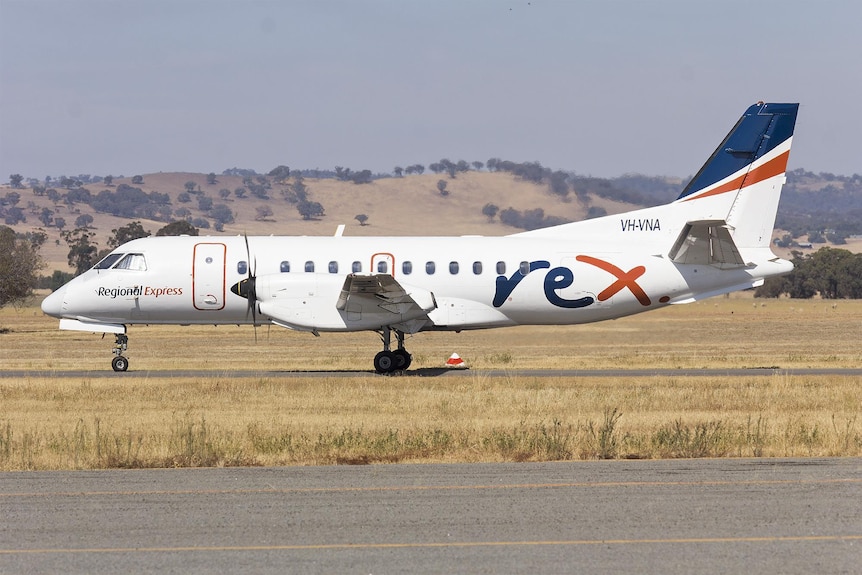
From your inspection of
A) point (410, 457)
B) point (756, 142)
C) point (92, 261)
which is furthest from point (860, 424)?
point (92, 261)

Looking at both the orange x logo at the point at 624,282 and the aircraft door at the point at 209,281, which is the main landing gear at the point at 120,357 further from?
the orange x logo at the point at 624,282

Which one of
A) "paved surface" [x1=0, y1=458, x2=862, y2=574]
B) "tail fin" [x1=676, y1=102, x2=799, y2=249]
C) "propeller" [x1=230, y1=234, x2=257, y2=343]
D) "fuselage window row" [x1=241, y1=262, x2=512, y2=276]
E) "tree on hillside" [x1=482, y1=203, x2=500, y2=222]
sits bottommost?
"paved surface" [x1=0, y1=458, x2=862, y2=574]

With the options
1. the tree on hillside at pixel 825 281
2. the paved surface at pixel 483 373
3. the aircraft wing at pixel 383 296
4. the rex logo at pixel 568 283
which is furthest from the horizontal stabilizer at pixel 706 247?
the tree on hillside at pixel 825 281

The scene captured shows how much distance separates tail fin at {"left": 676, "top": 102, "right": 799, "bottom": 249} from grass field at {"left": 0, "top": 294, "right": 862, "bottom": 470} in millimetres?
4142

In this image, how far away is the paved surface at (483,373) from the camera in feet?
97.7

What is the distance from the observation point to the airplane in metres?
29.8

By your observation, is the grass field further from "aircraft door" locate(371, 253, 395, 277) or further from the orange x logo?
"aircraft door" locate(371, 253, 395, 277)

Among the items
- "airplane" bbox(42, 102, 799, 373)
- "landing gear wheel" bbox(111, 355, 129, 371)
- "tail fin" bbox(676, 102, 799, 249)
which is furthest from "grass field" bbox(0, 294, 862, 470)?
"tail fin" bbox(676, 102, 799, 249)

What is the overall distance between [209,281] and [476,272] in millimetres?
7312

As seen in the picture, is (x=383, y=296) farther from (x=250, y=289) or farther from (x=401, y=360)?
(x=250, y=289)

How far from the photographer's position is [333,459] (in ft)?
54.1

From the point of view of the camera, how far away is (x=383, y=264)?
30.5 m

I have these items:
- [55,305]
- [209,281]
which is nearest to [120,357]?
[55,305]

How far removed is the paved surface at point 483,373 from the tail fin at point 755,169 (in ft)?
11.6
